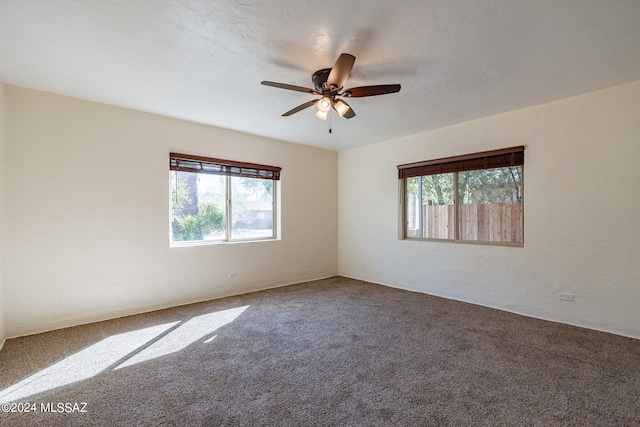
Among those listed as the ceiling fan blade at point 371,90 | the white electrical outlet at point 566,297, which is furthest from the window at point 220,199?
the white electrical outlet at point 566,297

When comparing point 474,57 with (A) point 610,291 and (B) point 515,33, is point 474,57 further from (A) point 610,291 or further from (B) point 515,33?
(A) point 610,291

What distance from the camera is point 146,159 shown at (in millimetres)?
3717

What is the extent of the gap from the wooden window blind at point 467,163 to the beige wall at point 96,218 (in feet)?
8.71

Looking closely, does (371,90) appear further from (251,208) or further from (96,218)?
(96,218)

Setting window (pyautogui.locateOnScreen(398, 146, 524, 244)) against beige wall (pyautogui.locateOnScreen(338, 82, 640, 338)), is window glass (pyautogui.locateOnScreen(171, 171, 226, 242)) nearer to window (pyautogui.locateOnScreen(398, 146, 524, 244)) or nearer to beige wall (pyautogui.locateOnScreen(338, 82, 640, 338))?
window (pyautogui.locateOnScreen(398, 146, 524, 244))

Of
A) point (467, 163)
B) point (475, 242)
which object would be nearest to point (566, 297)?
point (475, 242)

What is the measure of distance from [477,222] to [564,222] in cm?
98

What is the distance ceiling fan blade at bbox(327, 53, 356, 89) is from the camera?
2035 mm

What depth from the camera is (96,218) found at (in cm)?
337

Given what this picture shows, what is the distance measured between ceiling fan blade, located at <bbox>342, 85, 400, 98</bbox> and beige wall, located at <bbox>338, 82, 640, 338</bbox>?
2.25m

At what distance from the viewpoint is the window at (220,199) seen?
4.09 meters

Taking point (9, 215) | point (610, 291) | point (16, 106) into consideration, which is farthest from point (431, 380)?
point (16, 106)

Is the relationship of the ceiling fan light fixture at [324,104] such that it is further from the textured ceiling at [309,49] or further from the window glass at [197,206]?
the window glass at [197,206]

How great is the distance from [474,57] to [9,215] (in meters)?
4.60
